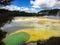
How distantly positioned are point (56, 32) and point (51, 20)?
127 mm

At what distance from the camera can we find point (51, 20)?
129 centimetres

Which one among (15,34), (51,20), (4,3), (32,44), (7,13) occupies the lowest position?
(32,44)

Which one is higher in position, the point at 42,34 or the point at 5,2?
the point at 5,2

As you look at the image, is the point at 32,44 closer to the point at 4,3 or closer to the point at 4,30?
the point at 4,30

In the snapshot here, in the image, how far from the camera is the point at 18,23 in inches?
51.1

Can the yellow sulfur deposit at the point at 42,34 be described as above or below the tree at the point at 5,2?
below

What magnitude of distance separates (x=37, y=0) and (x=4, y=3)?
1.08 feet

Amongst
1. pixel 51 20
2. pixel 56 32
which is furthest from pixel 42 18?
pixel 56 32

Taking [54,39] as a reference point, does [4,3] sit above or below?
above

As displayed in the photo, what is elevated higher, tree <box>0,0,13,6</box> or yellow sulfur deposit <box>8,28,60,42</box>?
tree <box>0,0,13,6</box>

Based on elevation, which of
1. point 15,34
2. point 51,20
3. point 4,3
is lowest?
point 15,34

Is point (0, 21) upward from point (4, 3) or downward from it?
downward

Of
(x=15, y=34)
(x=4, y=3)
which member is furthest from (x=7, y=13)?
(x=15, y=34)

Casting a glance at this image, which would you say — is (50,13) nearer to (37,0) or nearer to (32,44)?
(37,0)
